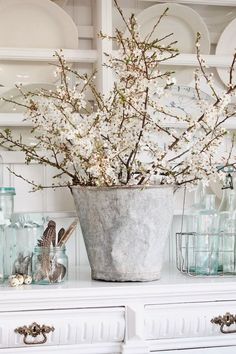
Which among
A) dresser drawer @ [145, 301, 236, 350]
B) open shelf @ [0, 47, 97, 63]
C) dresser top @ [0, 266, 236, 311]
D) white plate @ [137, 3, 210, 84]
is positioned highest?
white plate @ [137, 3, 210, 84]

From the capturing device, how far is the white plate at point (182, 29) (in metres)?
2.52

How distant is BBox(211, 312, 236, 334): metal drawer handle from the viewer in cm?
199

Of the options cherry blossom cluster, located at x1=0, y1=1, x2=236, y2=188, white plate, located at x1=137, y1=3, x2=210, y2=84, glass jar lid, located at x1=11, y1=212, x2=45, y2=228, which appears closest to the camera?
cherry blossom cluster, located at x1=0, y1=1, x2=236, y2=188

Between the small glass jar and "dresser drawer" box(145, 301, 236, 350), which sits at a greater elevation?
the small glass jar

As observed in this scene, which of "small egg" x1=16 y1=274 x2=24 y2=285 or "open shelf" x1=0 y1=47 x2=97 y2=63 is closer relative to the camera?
"small egg" x1=16 y1=274 x2=24 y2=285

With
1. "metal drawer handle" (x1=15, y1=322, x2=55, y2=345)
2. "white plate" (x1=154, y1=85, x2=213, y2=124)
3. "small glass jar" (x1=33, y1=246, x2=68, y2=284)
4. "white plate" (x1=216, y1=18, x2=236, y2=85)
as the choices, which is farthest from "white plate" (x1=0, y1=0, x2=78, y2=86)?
"metal drawer handle" (x1=15, y1=322, x2=55, y2=345)

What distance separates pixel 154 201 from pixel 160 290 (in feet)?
0.86

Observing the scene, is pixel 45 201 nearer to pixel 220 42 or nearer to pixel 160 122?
pixel 160 122

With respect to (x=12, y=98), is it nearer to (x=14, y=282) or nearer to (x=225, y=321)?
(x=14, y=282)

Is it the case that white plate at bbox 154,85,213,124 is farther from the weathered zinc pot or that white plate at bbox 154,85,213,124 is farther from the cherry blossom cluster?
the weathered zinc pot

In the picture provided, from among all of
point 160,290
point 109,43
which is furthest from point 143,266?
point 109,43

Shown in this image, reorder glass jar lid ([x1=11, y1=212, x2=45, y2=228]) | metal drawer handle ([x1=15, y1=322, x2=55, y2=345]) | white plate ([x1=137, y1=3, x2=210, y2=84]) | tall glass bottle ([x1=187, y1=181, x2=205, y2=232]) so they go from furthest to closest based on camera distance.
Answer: white plate ([x1=137, y1=3, x2=210, y2=84]), tall glass bottle ([x1=187, y1=181, x2=205, y2=232]), glass jar lid ([x1=11, y1=212, x2=45, y2=228]), metal drawer handle ([x1=15, y1=322, x2=55, y2=345])

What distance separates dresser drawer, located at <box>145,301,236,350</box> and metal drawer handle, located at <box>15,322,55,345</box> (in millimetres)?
288

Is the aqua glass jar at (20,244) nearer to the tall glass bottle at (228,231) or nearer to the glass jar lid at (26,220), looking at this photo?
the glass jar lid at (26,220)
